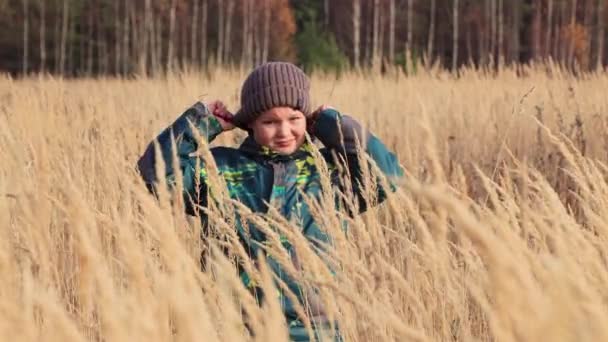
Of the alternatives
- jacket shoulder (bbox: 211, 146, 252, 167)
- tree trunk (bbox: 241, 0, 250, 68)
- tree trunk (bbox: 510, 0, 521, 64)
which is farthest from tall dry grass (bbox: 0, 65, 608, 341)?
tree trunk (bbox: 510, 0, 521, 64)

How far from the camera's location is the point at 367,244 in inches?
64.9

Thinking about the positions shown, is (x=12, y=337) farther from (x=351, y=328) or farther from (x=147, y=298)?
(x=351, y=328)

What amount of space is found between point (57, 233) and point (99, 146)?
92cm

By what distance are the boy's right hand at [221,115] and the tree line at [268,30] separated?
20261 mm

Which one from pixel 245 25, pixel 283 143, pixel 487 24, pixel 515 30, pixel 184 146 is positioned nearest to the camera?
pixel 283 143

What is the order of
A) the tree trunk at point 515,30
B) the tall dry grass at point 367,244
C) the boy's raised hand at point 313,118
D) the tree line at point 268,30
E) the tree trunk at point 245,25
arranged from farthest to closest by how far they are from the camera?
the tree line at point 268,30 → the tree trunk at point 515,30 → the tree trunk at point 245,25 → the boy's raised hand at point 313,118 → the tall dry grass at point 367,244

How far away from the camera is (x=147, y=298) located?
0.99m

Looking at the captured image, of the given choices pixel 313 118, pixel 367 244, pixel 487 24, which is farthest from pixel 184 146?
pixel 487 24

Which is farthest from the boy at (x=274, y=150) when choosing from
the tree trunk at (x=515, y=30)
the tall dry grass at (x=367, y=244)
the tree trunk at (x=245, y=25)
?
the tree trunk at (x=515, y=30)

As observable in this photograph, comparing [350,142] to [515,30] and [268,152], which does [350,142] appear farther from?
[515,30]

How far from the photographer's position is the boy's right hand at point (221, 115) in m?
2.54

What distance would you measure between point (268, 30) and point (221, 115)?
22162 millimetres

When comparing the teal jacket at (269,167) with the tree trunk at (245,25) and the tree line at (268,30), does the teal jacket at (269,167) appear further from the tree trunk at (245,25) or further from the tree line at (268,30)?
the tree line at (268,30)

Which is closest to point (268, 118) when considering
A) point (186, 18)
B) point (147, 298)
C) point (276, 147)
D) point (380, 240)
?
point (276, 147)
